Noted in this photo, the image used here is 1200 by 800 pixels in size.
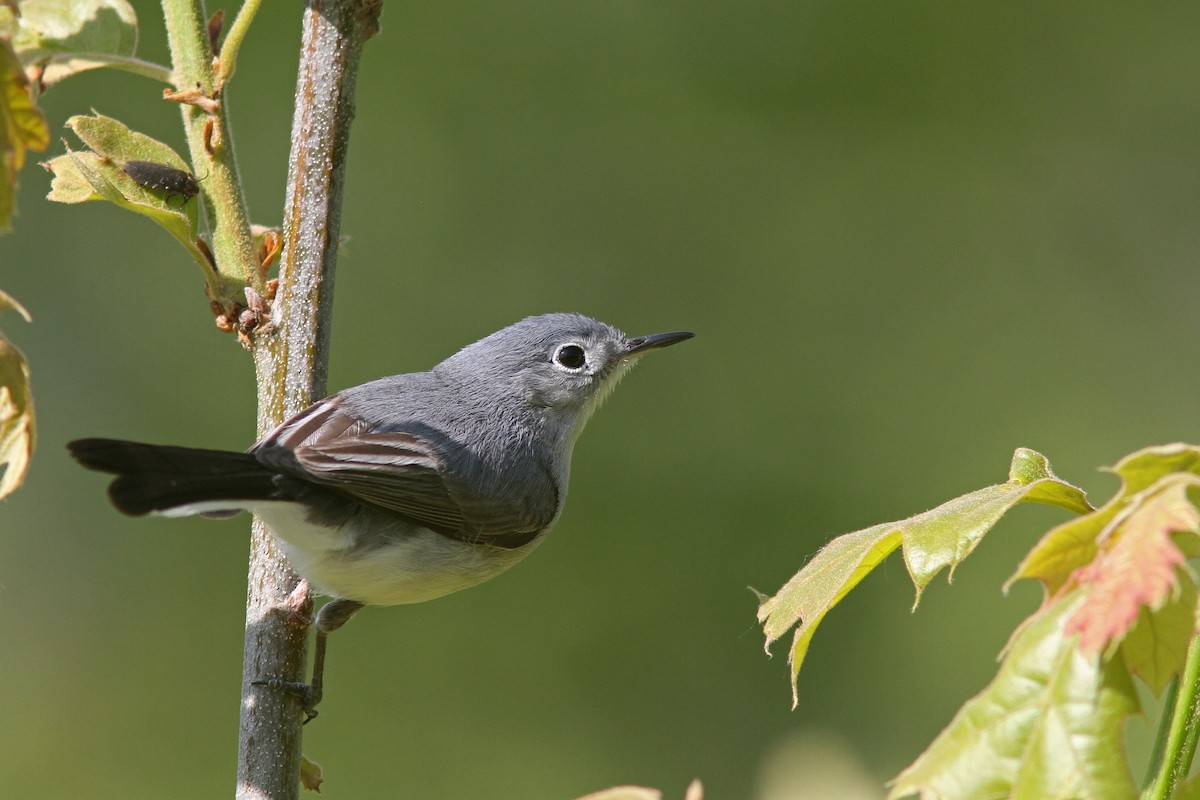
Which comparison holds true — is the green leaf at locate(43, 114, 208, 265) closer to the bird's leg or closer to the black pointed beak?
the bird's leg

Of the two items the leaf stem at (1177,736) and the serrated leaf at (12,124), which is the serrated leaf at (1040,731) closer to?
the leaf stem at (1177,736)

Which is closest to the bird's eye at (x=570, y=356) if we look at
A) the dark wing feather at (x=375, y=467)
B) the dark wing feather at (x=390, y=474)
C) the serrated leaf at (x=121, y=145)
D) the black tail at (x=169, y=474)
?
the dark wing feather at (x=375, y=467)

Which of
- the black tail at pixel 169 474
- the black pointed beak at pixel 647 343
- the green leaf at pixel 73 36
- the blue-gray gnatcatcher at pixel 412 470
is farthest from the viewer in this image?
the black pointed beak at pixel 647 343

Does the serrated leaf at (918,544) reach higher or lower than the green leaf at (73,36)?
lower

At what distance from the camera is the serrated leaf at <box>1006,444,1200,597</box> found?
1.17 meters

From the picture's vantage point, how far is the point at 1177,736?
1.21 metres

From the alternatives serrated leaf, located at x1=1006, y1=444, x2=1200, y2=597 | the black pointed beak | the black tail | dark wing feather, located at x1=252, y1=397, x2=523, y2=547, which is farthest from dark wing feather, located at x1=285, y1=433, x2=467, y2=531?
serrated leaf, located at x1=1006, y1=444, x2=1200, y2=597

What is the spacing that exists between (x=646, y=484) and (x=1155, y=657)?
4.13 meters

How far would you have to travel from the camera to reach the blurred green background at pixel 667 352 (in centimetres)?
464

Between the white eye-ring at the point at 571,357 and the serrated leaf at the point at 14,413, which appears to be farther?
the white eye-ring at the point at 571,357

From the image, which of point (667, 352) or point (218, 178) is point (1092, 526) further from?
point (667, 352)

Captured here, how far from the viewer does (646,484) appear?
5.28 metres

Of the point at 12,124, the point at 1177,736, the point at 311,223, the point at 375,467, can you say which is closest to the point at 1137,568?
the point at 1177,736

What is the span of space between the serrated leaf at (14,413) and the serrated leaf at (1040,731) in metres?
1.06
